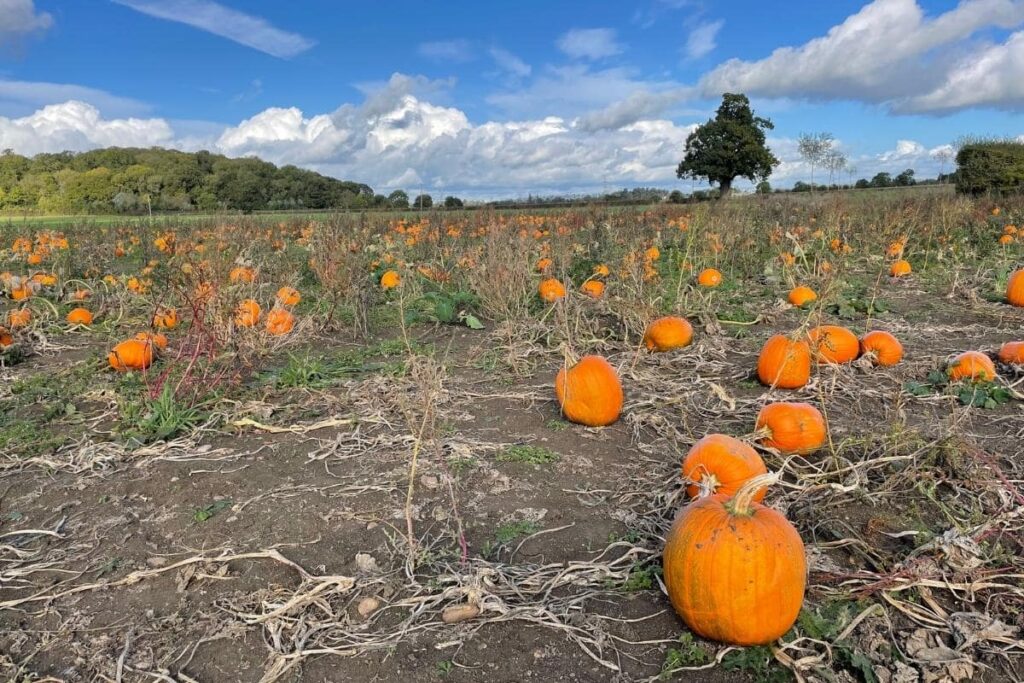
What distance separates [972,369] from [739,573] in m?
3.54

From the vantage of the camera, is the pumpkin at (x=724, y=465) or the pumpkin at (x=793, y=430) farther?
the pumpkin at (x=793, y=430)

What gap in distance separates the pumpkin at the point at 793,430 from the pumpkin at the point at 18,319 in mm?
7058

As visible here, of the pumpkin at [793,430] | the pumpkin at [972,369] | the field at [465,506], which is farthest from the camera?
the pumpkin at [972,369]

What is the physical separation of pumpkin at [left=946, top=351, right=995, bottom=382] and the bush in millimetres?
20804

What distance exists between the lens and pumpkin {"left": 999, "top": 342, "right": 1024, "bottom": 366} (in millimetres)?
4922

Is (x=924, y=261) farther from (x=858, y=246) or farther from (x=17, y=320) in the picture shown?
(x=17, y=320)

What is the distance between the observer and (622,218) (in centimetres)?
1475

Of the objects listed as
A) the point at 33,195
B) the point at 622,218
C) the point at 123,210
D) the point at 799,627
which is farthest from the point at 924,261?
the point at 33,195

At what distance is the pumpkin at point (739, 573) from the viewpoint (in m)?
2.24

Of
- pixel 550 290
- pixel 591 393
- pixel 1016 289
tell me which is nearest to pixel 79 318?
pixel 550 290

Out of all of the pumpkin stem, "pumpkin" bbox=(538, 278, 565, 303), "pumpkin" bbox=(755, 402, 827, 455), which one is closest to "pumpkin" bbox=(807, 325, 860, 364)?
"pumpkin" bbox=(755, 402, 827, 455)

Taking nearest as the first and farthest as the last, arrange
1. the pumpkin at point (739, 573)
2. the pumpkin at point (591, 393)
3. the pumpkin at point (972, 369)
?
the pumpkin at point (739, 573)
the pumpkin at point (591, 393)
the pumpkin at point (972, 369)

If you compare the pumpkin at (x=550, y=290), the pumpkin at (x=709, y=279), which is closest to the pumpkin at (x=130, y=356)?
the pumpkin at (x=550, y=290)

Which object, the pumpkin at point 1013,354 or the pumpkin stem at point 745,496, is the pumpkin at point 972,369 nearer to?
the pumpkin at point 1013,354
